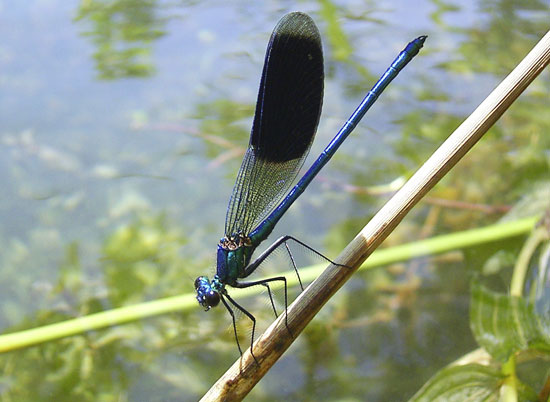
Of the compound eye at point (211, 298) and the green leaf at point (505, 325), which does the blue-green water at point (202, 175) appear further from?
the green leaf at point (505, 325)

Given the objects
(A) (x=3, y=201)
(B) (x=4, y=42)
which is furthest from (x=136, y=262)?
(B) (x=4, y=42)

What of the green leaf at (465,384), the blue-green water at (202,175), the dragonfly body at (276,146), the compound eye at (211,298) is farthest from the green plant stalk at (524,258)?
the compound eye at (211,298)

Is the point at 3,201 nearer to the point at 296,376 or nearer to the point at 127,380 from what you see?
the point at 127,380

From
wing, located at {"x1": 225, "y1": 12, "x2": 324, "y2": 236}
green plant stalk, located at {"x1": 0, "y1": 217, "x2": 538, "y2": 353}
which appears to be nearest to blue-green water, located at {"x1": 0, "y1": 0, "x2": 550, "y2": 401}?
green plant stalk, located at {"x1": 0, "y1": 217, "x2": 538, "y2": 353}

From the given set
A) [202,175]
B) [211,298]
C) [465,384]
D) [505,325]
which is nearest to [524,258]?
[505,325]

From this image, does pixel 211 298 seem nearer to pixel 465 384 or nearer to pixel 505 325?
pixel 465 384
